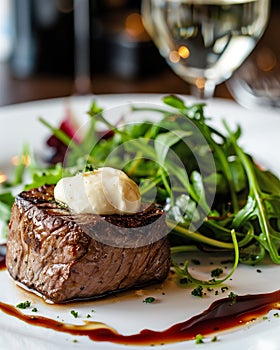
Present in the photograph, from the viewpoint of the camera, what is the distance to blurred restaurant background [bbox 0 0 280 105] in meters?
4.05

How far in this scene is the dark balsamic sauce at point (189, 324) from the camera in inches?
61.5

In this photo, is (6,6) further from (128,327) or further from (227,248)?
(128,327)

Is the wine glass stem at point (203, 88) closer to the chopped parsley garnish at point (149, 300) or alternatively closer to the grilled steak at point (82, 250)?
the grilled steak at point (82, 250)

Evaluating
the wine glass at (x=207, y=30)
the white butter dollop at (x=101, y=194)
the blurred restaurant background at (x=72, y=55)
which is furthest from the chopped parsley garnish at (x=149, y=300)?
the blurred restaurant background at (x=72, y=55)

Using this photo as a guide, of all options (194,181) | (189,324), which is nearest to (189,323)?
(189,324)

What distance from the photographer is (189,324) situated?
1610 mm

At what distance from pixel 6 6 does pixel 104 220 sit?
3.40 m

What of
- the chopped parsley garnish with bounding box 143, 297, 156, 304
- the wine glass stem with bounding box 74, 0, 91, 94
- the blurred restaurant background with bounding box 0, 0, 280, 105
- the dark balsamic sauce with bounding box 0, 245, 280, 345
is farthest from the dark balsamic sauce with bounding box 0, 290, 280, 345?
the wine glass stem with bounding box 74, 0, 91, 94

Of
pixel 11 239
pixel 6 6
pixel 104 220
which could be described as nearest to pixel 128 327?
pixel 104 220

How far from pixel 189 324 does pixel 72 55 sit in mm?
3053

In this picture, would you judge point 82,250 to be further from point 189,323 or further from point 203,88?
point 203,88

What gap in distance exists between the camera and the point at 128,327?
5.26ft

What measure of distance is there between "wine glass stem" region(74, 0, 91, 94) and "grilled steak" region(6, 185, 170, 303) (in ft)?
7.35

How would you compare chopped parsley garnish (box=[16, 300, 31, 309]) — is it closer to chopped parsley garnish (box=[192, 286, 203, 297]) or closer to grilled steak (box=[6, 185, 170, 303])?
grilled steak (box=[6, 185, 170, 303])
